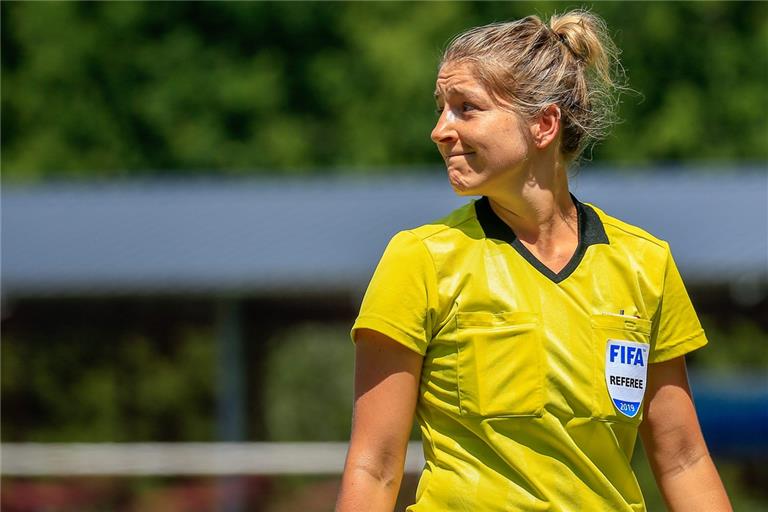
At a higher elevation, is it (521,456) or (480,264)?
(480,264)

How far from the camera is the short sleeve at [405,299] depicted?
2.39 m

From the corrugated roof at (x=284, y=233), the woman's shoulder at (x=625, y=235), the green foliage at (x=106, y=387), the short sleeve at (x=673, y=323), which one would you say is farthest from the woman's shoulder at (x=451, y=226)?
the green foliage at (x=106, y=387)

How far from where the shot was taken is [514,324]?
95.6 inches

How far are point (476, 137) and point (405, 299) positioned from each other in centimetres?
32

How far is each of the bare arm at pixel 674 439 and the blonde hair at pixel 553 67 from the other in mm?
457

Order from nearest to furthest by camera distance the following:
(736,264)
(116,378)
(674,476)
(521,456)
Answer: (521,456), (674,476), (736,264), (116,378)

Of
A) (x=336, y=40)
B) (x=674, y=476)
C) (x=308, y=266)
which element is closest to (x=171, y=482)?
(x=308, y=266)

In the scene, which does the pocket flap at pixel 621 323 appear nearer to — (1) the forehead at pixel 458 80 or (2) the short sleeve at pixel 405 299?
(2) the short sleeve at pixel 405 299

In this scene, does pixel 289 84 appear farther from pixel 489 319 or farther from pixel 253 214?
pixel 489 319

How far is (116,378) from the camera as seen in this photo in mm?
18734

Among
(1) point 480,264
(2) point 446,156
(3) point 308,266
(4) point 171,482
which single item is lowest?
(4) point 171,482

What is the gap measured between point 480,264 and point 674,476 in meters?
0.58

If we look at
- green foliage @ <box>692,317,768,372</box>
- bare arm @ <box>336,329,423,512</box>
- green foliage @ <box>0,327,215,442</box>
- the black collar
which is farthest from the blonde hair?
green foliage @ <box>692,317,768,372</box>

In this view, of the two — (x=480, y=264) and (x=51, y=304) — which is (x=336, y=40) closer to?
(x=51, y=304)
